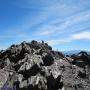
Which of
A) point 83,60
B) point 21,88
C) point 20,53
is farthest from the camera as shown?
point 83,60

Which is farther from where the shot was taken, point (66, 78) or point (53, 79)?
point (66, 78)

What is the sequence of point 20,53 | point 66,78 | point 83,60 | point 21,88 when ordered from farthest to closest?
1. point 83,60
2. point 20,53
3. point 66,78
4. point 21,88

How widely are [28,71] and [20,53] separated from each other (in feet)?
36.2

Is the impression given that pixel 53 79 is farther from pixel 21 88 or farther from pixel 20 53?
pixel 20 53

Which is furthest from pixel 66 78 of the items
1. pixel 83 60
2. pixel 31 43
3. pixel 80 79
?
pixel 31 43

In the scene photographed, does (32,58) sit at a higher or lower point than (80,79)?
higher

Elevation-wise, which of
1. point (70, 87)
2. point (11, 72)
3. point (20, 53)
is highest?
point (20, 53)

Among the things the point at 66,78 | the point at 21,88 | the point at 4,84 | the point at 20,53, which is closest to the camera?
the point at 21,88

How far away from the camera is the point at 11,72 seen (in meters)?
35.6

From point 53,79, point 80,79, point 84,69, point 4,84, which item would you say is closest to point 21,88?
point 4,84

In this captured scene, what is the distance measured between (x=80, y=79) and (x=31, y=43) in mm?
16108

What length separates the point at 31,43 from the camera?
50.8 meters

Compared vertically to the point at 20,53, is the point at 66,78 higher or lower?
lower

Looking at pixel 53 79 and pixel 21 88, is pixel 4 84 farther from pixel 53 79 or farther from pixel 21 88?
pixel 53 79
